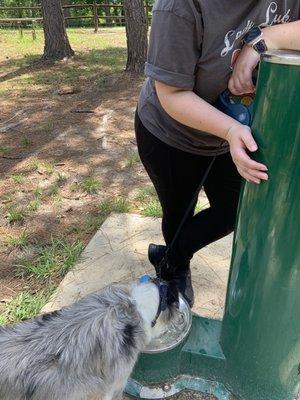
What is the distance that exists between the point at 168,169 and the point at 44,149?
293cm

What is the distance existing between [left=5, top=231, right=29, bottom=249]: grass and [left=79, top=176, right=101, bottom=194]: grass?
2.62 feet

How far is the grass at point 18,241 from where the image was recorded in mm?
2893

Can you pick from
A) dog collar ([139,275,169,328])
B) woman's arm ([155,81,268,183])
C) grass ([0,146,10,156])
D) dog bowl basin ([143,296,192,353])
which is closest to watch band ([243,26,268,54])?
woman's arm ([155,81,268,183])

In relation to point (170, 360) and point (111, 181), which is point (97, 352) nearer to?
point (170, 360)

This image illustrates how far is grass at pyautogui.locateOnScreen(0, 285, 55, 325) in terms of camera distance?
227 centimetres

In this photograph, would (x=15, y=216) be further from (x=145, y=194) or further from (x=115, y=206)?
(x=145, y=194)

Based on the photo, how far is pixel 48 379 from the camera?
1.50 meters

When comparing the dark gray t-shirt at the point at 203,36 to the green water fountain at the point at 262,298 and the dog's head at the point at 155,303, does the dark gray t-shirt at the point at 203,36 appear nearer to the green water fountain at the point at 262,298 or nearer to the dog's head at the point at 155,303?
the green water fountain at the point at 262,298

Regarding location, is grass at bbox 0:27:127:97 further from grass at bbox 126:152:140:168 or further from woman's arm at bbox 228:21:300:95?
woman's arm at bbox 228:21:300:95

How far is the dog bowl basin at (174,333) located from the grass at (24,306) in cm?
78

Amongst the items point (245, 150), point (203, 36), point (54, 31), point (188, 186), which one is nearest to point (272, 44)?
point (203, 36)

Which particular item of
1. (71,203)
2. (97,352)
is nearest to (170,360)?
(97,352)

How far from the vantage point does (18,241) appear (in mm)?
2908

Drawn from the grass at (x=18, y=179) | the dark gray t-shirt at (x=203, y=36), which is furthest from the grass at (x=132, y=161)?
the dark gray t-shirt at (x=203, y=36)
